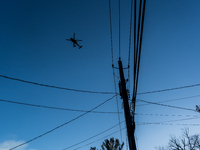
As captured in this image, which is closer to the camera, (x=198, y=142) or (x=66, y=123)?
(x=66, y=123)

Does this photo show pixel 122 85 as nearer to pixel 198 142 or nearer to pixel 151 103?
pixel 151 103

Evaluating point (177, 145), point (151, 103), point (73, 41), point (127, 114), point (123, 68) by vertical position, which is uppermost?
point (73, 41)

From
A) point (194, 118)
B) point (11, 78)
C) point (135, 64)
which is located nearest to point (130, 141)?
point (135, 64)

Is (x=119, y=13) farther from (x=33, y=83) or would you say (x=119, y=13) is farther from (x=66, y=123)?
(x=66, y=123)

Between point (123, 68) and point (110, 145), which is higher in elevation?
point (123, 68)

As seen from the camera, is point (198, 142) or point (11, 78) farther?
point (198, 142)

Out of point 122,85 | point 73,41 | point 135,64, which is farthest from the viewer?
point 73,41

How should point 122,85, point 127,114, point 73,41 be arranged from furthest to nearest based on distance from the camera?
point 73,41
point 122,85
point 127,114

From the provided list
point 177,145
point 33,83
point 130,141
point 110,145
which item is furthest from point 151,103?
point 177,145

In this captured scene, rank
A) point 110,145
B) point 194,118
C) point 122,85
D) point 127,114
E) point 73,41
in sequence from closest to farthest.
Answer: point 127,114 < point 122,85 < point 194,118 < point 73,41 < point 110,145
